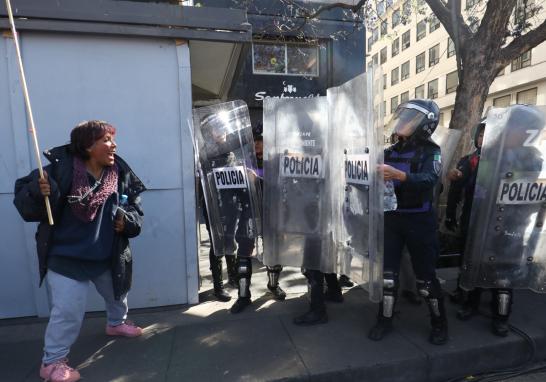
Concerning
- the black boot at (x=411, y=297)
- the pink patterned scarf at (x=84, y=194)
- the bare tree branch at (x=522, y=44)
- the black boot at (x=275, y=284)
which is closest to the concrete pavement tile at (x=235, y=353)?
the black boot at (x=275, y=284)

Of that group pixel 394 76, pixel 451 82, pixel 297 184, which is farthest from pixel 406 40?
pixel 297 184

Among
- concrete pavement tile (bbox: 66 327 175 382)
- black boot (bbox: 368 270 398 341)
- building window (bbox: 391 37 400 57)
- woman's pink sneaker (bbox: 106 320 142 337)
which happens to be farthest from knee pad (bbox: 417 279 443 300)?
building window (bbox: 391 37 400 57)

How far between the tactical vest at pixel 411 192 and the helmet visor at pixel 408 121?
0.16 meters

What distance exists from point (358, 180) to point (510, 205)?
4.13ft

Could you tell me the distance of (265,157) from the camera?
3197mm

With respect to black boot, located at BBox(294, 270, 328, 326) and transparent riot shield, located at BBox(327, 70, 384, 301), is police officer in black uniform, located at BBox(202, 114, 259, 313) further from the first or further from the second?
transparent riot shield, located at BBox(327, 70, 384, 301)

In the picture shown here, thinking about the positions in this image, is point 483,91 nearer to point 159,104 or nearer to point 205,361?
point 159,104

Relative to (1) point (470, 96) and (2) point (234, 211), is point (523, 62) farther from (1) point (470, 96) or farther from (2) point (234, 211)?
(2) point (234, 211)

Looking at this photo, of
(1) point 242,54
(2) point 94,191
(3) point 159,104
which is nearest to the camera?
(2) point 94,191

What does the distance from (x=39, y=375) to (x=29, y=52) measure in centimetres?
266

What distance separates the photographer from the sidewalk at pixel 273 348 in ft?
8.55

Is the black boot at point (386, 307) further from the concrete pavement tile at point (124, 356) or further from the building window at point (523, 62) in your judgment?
the building window at point (523, 62)

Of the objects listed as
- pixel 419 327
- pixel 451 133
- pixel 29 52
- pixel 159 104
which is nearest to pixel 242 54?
pixel 159 104

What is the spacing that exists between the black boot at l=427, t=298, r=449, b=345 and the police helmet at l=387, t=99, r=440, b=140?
1.33 meters
